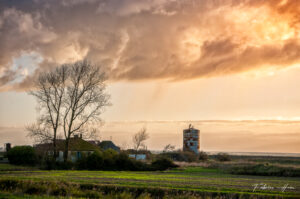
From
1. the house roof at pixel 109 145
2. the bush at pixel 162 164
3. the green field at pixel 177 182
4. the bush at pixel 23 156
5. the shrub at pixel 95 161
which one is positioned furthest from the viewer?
the house roof at pixel 109 145

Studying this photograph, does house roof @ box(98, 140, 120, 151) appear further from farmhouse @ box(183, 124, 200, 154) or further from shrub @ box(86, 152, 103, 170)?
shrub @ box(86, 152, 103, 170)

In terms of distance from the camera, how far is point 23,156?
150ft

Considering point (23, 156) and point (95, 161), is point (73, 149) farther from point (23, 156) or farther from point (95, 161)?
point (95, 161)

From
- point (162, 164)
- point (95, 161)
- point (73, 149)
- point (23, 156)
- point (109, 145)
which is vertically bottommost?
point (162, 164)

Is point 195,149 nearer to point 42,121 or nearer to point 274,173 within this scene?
point 274,173

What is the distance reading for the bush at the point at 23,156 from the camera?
150 ft

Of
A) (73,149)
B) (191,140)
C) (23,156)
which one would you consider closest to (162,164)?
(73,149)

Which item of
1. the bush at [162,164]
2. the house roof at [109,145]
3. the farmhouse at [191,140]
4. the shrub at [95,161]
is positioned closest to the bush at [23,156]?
the shrub at [95,161]

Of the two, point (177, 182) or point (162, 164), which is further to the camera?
point (162, 164)

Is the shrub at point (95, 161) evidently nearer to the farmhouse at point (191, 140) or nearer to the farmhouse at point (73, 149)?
the farmhouse at point (73, 149)

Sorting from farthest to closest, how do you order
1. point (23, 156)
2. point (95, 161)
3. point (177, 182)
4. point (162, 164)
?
point (162, 164), point (23, 156), point (95, 161), point (177, 182)

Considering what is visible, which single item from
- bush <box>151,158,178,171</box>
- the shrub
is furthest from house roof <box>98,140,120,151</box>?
the shrub

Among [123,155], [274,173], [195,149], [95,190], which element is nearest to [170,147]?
[195,149]

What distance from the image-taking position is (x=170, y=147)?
250 feet
